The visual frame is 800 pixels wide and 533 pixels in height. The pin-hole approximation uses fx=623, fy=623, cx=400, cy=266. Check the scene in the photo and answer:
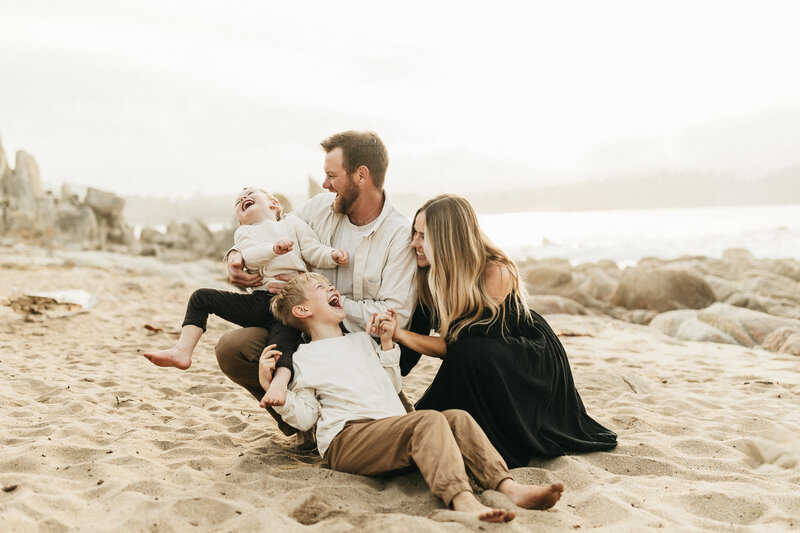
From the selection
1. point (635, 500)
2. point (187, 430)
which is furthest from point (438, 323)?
point (187, 430)

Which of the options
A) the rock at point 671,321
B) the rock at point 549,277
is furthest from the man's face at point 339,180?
the rock at point 549,277

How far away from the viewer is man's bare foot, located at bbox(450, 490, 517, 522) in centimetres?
242

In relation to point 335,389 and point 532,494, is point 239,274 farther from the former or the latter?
point 532,494

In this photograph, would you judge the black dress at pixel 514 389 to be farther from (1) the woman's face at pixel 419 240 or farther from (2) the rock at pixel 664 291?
(2) the rock at pixel 664 291

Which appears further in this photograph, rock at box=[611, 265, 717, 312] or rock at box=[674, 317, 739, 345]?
rock at box=[611, 265, 717, 312]

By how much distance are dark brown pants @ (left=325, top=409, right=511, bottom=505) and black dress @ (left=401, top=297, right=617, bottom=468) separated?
1.33ft

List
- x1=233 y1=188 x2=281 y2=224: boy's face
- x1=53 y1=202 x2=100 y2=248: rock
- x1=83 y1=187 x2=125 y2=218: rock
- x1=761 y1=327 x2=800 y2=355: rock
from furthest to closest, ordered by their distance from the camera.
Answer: x1=83 y1=187 x2=125 y2=218: rock < x1=53 y1=202 x2=100 y2=248: rock < x1=761 y1=327 x2=800 y2=355: rock < x1=233 y1=188 x2=281 y2=224: boy's face

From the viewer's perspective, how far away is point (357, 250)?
3834mm

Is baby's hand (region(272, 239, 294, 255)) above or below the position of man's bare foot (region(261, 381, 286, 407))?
above

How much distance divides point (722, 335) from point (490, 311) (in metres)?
6.06

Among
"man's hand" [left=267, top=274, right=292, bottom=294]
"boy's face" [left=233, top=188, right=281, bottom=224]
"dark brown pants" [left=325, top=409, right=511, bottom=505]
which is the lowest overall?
"dark brown pants" [left=325, top=409, right=511, bottom=505]

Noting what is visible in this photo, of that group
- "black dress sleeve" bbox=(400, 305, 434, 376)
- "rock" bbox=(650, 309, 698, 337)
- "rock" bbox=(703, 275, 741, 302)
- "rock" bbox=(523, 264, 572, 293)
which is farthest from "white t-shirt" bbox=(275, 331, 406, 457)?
"rock" bbox=(523, 264, 572, 293)

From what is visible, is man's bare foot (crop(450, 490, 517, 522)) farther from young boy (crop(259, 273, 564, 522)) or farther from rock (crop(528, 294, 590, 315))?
rock (crop(528, 294, 590, 315))

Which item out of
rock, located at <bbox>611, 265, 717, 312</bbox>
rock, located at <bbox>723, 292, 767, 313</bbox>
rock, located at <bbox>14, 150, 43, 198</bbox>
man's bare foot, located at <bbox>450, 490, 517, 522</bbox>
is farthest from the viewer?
rock, located at <bbox>14, 150, 43, 198</bbox>
